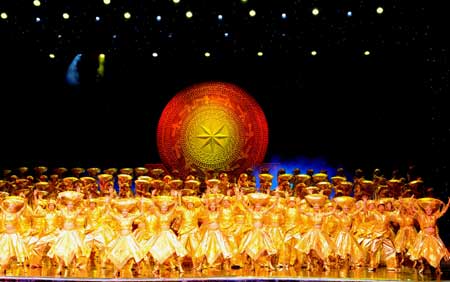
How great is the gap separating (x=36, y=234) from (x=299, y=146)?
188 inches

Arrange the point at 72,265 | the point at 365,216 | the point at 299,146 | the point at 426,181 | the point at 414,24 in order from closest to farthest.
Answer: the point at 72,265 → the point at 365,216 → the point at 414,24 → the point at 426,181 → the point at 299,146

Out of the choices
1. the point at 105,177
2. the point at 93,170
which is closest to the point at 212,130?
the point at 93,170

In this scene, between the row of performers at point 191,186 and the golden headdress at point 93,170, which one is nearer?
the row of performers at point 191,186

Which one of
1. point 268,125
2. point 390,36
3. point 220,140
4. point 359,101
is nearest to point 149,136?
point 220,140

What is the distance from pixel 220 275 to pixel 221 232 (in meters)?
0.60

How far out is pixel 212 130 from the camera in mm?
10734

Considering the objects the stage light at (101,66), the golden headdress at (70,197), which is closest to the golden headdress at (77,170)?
the stage light at (101,66)

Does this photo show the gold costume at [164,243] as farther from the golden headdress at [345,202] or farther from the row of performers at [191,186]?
the golden headdress at [345,202]

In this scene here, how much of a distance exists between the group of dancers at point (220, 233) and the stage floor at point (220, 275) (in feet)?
0.41

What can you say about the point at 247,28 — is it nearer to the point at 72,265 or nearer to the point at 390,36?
the point at 390,36

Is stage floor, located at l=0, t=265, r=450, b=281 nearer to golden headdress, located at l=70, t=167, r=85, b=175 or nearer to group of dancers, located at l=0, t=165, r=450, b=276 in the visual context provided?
group of dancers, located at l=0, t=165, r=450, b=276

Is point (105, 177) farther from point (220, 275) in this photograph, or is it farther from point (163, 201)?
point (220, 275)

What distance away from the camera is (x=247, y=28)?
9.57 metres

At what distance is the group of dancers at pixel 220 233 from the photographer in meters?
6.81
